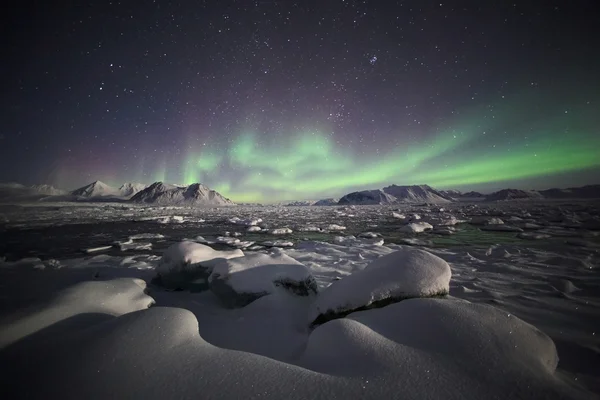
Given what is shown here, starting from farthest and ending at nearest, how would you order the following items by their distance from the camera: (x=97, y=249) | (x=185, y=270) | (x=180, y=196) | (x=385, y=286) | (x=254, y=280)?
(x=180, y=196), (x=97, y=249), (x=185, y=270), (x=254, y=280), (x=385, y=286)

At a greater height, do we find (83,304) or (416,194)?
(416,194)

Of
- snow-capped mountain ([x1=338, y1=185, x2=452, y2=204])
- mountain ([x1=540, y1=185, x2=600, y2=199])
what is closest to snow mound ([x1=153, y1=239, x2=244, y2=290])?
mountain ([x1=540, y1=185, x2=600, y2=199])

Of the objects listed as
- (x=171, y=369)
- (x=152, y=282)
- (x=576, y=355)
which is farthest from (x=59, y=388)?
(x=576, y=355)

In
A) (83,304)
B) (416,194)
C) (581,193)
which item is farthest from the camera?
(416,194)

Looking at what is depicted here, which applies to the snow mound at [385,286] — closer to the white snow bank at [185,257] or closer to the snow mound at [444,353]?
the snow mound at [444,353]

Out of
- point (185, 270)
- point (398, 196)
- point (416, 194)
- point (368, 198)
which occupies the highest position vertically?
point (416, 194)

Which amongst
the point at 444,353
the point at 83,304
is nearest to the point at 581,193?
the point at 444,353

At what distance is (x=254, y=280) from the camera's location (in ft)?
13.6

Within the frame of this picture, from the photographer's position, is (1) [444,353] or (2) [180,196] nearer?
(1) [444,353]

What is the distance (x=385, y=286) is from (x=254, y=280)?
2286 millimetres

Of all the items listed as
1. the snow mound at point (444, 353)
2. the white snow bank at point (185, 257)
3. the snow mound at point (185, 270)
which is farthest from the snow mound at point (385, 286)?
the white snow bank at point (185, 257)

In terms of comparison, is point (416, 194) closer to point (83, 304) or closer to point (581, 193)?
point (581, 193)

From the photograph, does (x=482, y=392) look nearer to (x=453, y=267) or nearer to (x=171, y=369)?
(x=171, y=369)

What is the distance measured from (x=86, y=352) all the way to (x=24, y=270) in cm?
787
